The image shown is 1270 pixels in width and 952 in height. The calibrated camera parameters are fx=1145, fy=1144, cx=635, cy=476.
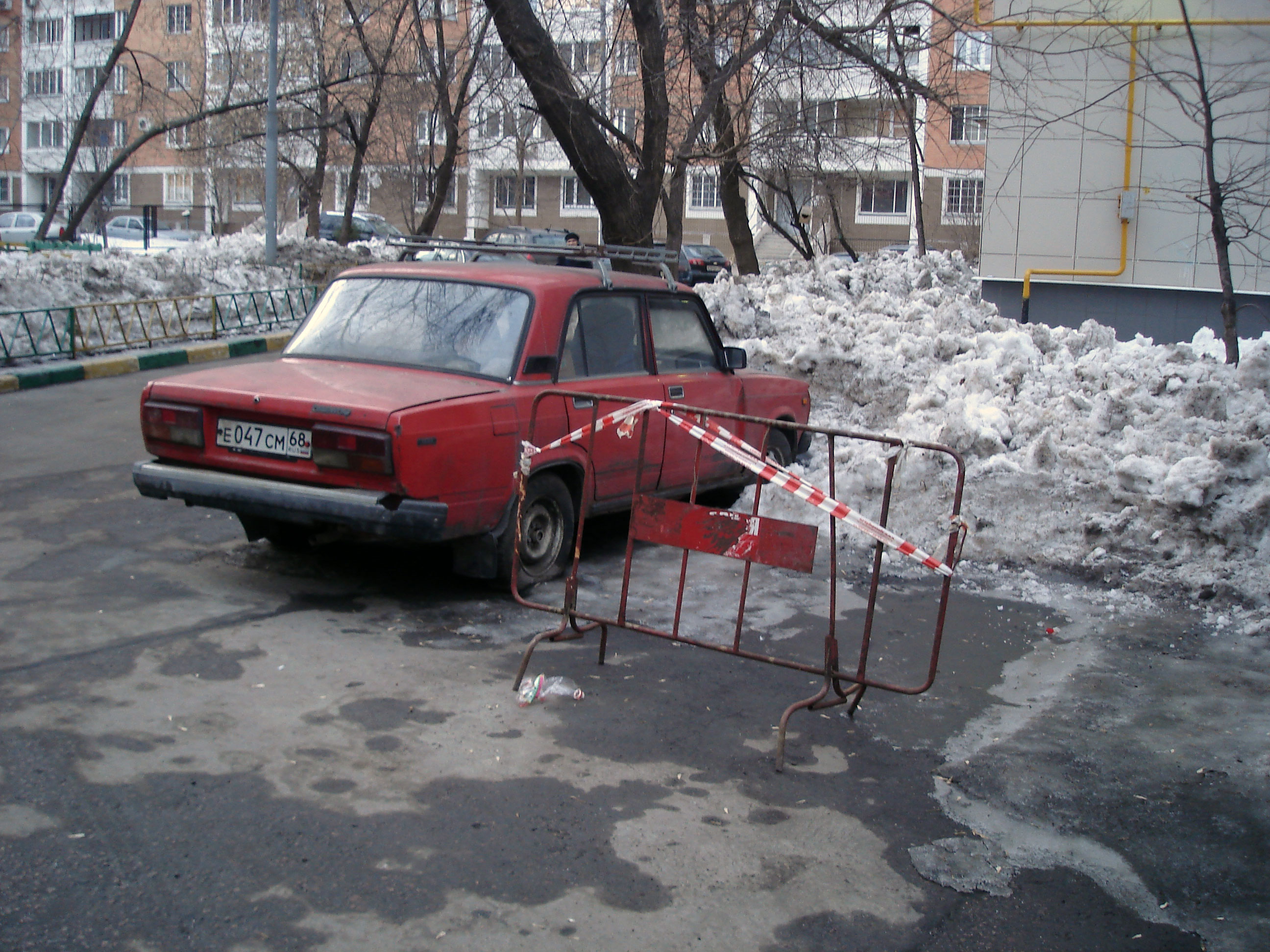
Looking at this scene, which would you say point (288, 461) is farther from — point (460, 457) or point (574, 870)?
point (574, 870)

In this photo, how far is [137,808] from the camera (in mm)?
3438

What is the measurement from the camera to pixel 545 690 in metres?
4.63

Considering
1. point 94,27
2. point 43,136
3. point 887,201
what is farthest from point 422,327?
point 43,136

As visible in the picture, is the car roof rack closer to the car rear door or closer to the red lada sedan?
the red lada sedan

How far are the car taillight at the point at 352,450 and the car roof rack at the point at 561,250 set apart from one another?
161 centimetres

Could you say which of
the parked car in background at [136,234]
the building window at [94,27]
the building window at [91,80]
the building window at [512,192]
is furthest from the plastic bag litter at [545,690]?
the building window at [94,27]

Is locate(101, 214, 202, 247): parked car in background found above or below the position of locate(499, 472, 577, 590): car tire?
above

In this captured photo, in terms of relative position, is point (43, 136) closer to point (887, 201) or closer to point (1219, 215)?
point (887, 201)

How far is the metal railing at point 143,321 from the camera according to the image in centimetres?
1372

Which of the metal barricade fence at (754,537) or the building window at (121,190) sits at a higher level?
the building window at (121,190)

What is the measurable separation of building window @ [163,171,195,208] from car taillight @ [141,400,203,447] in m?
61.3

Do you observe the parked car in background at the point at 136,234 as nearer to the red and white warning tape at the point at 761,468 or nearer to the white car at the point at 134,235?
the white car at the point at 134,235

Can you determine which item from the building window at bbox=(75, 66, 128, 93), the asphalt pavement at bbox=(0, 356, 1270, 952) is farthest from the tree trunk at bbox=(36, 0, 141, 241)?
the building window at bbox=(75, 66, 128, 93)

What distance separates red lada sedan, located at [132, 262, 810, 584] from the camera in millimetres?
5105
